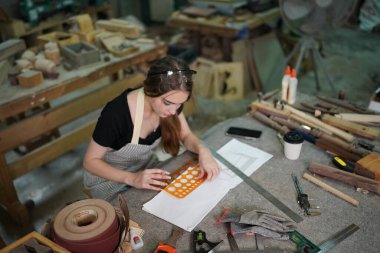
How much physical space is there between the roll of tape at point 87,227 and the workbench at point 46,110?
4.87ft

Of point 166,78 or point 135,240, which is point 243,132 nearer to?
point 166,78

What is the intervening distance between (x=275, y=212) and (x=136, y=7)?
20.5 ft

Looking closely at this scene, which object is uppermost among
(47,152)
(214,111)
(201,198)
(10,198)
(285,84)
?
(285,84)

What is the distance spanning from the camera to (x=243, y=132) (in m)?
1.92

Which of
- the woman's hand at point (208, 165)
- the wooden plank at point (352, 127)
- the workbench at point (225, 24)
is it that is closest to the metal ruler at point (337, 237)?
the woman's hand at point (208, 165)

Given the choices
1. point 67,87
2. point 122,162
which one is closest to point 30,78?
point 67,87

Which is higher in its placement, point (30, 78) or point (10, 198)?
point (30, 78)

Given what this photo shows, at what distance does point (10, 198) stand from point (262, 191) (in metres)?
1.97

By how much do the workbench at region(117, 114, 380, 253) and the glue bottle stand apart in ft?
0.08

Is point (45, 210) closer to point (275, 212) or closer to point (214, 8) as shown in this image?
point (275, 212)

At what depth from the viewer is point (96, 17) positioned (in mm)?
5566

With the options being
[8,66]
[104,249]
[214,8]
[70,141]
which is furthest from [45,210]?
[214,8]

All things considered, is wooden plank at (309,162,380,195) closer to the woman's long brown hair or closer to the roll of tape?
the woman's long brown hair

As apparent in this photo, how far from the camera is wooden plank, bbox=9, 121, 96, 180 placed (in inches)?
101
